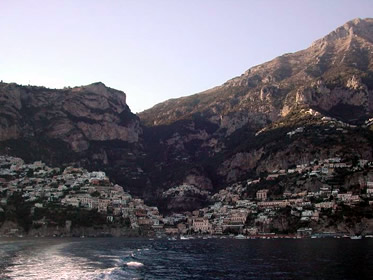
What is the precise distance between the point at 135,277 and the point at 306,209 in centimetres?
13899

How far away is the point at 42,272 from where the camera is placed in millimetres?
72000

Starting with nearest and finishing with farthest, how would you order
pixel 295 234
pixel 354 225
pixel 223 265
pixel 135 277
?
pixel 135 277 → pixel 223 265 → pixel 354 225 → pixel 295 234

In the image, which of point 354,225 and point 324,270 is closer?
point 324,270

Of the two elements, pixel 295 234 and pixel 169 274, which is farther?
pixel 295 234

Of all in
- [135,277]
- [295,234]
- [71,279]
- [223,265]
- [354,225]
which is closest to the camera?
[71,279]

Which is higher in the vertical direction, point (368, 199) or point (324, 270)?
point (368, 199)

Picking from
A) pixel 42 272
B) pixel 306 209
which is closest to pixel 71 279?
pixel 42 272

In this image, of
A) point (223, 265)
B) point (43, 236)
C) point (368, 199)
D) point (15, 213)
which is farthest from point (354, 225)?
point (15, 213)

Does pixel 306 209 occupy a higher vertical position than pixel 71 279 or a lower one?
higher

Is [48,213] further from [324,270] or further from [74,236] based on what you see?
[324,270]

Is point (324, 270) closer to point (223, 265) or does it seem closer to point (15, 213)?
point (223, 265)

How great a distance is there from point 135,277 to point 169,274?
6064 mm

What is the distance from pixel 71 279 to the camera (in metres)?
65.2

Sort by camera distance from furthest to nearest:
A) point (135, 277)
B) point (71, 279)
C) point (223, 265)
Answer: point (223, 265) < point (135, 277) < point (71, 279)
